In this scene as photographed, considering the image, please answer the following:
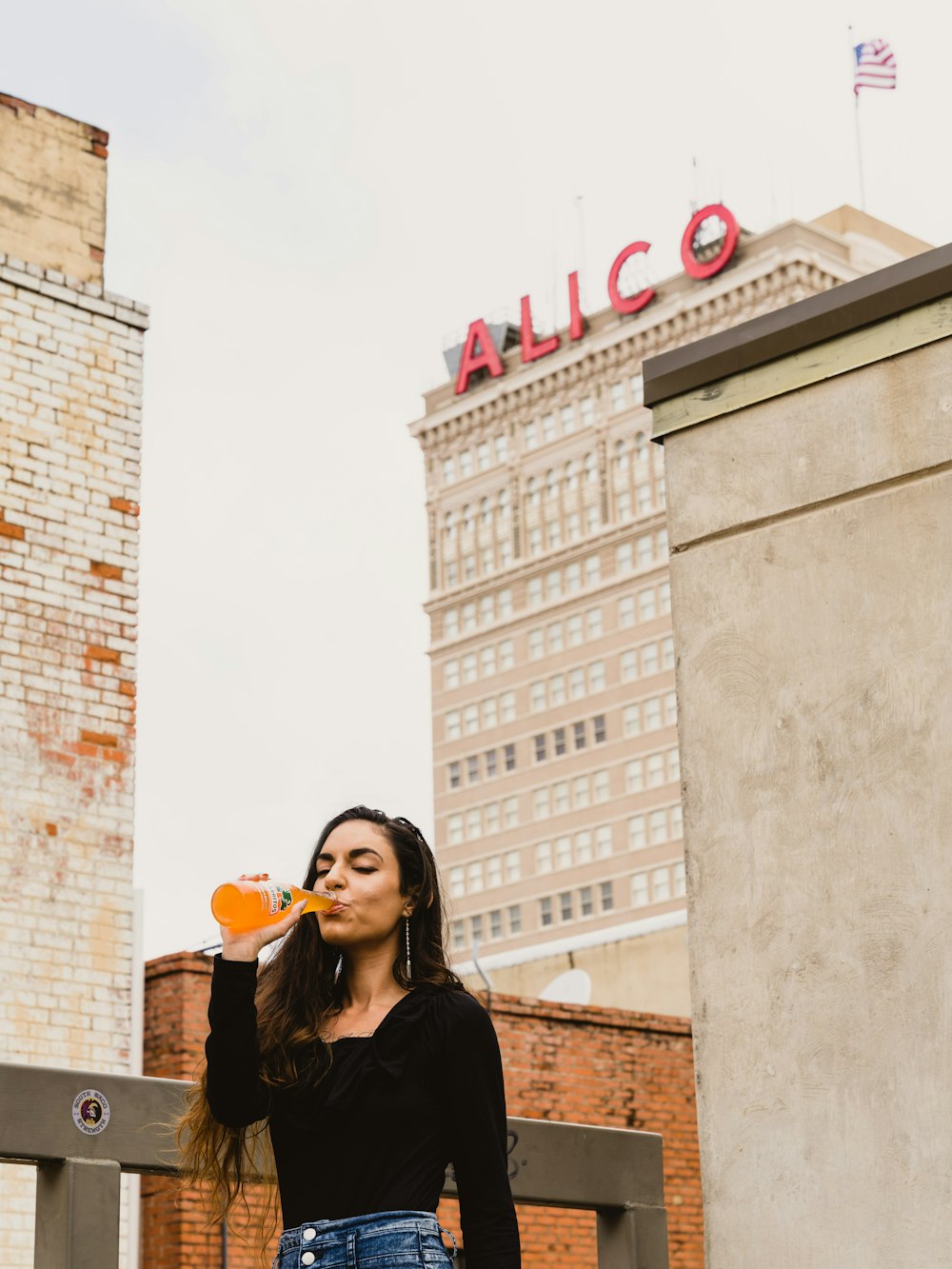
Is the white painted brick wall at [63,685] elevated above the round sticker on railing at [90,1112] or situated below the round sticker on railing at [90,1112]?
above

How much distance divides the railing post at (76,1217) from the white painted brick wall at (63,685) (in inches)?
305

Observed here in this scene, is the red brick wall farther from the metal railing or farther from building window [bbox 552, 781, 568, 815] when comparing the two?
building window [bbox 552, 781, 568, 815]

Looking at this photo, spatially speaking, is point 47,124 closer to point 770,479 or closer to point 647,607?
point 770,479

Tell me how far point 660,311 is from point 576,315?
6.39 meters

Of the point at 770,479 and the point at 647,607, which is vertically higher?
the point at 647,607

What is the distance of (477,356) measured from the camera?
344ft

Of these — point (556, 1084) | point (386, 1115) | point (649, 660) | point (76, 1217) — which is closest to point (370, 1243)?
point (386, 1115)

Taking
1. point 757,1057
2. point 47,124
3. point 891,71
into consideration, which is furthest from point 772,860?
point 891,71

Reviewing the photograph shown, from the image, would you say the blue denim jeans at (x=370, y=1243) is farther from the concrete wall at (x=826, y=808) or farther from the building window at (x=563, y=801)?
the building window at (x=563, y=801)

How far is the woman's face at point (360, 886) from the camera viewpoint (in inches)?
121

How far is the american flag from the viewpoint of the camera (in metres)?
76.8

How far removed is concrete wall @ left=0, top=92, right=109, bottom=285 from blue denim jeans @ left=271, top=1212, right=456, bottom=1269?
1003 cm

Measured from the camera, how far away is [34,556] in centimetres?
1141

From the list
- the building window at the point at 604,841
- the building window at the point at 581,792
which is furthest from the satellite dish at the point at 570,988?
the building window at the point at 581,792
